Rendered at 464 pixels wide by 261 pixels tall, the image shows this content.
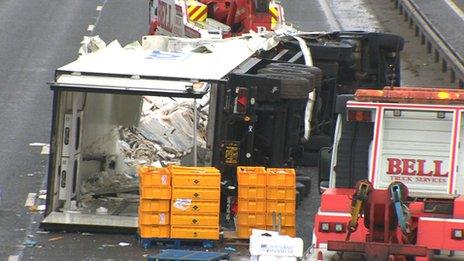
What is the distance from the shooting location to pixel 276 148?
20047 mm

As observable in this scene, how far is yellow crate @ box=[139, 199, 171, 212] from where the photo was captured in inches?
690

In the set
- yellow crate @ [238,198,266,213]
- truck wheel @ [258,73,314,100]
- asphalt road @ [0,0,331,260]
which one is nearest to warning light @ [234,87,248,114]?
truck wheel @ [258,73,314,100]

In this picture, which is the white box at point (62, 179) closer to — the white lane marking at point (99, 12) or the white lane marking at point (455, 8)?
the white lane marking at point (99, 12)

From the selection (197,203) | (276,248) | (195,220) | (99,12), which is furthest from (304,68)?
(99,12)

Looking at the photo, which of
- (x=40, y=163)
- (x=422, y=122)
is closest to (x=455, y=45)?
(x=40, y=163)

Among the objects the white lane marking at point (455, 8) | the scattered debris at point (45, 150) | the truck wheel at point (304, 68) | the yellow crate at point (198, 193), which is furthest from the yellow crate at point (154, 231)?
the white lane marking at point (455, 8)

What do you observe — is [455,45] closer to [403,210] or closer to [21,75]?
[21,75]

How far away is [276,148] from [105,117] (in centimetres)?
265

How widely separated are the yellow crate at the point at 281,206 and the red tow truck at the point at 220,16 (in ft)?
37.6

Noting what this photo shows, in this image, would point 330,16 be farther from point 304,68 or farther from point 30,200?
point 30,200

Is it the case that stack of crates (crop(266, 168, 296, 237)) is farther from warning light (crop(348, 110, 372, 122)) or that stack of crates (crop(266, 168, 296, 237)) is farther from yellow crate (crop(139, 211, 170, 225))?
warning light (crop(348, 110, 372, 122))

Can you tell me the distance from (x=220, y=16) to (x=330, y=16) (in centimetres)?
919

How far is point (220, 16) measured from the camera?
30359 millimetres

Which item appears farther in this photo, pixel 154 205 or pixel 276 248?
pixel 154 205
